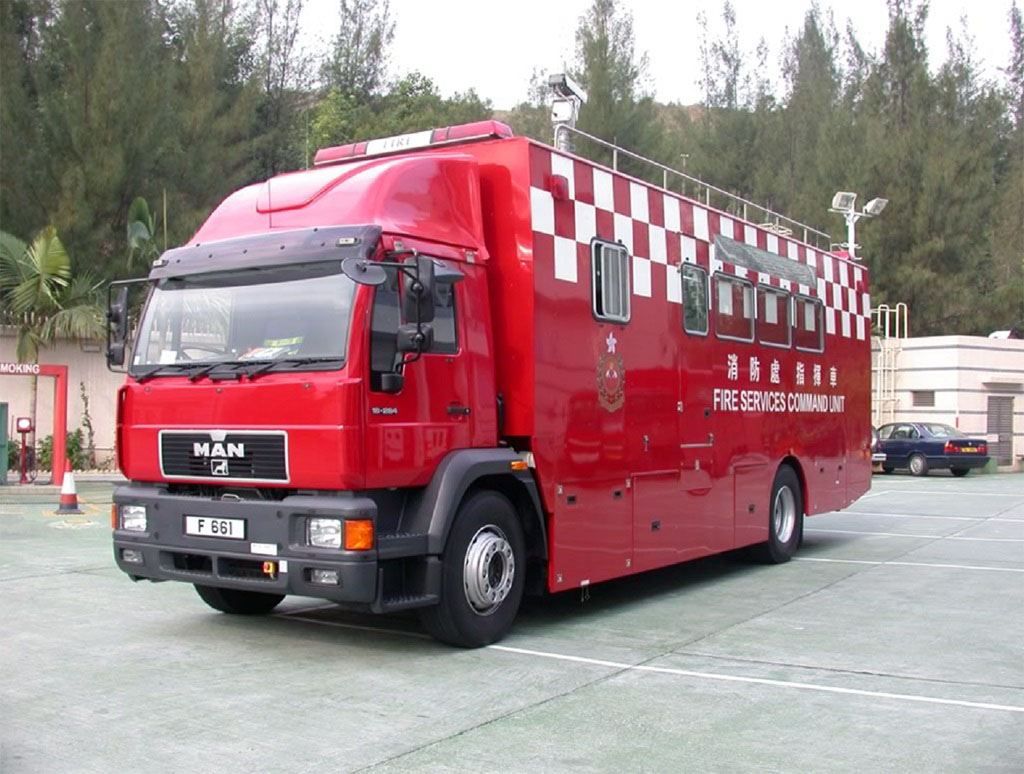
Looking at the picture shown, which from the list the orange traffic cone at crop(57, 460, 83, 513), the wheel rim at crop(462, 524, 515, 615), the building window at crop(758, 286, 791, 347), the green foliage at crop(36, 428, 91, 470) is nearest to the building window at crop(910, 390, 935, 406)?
the building window at crop(758, 286, 791, 347)

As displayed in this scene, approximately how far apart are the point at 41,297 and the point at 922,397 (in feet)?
81.9

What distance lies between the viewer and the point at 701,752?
5.16 meters

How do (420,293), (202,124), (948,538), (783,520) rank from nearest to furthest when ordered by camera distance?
(420,293), (783,520), (948,538), (202,124)

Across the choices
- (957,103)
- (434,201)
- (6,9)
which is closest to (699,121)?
(957,103)

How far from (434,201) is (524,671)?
3122 mm

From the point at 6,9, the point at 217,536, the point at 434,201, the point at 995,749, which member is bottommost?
the point at 995,749

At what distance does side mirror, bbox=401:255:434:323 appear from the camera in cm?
654

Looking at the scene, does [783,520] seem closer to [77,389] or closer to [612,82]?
[77,389]

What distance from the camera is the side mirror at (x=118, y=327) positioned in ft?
25.5

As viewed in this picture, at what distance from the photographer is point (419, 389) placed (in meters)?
6.88

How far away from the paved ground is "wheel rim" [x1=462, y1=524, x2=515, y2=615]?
372 mm

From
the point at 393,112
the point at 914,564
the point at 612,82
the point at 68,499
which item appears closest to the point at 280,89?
the point at 393,112

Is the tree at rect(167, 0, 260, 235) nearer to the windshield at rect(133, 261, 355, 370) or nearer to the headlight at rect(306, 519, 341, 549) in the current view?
the windshield at rect(133, 261, 355, 370)

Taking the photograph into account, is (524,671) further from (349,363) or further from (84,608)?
(84,608)
